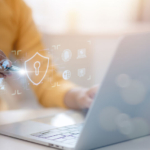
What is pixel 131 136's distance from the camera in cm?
48

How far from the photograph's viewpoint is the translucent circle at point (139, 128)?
1.49ft

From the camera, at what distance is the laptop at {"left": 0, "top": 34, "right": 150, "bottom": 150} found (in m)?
0.33

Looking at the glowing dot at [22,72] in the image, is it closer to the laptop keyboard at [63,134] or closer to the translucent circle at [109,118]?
the laptop keyboard at [63,134]

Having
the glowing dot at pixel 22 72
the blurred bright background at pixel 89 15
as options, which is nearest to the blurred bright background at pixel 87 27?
the blurred bright background at pixel 89 15

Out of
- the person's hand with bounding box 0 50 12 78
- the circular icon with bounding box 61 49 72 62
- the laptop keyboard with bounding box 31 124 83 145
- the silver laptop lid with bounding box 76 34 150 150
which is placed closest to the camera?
the silver laptop lid with bounding box 76 34 150 150

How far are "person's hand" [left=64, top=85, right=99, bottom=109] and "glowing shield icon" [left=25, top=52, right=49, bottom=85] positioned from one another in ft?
0.72

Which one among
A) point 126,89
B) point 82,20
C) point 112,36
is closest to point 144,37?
point 126,89

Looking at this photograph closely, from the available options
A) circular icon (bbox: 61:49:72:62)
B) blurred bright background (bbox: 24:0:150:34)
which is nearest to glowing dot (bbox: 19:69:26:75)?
circular icon (bbox: 61:49:72:62)

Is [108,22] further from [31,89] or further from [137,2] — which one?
[31,89]

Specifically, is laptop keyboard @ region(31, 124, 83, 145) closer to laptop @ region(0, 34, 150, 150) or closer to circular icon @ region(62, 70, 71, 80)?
laptop @ region(0, 34, 150, 150)

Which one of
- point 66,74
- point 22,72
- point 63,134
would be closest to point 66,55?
point 66,74

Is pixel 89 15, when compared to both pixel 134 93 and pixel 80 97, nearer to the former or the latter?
pixel 80 97

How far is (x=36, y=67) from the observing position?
2.11ft

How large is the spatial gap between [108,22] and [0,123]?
38.4 inches
